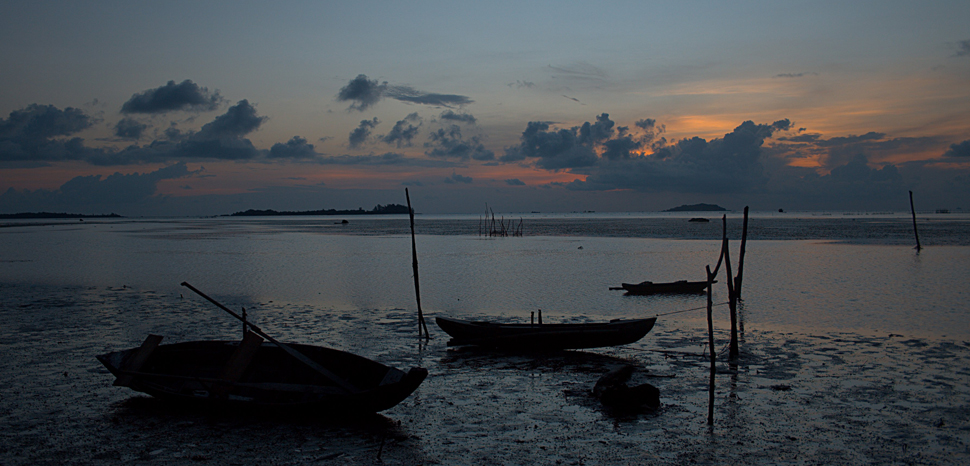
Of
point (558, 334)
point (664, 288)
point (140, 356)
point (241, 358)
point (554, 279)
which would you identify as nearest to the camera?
point (241, 358)

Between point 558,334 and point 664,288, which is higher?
point 558,334

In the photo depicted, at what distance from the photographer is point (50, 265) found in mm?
31297

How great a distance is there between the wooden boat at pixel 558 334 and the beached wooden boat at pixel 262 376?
4.02m

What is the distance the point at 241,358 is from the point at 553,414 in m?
4.81

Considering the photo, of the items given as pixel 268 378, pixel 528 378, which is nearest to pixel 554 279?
pixel 528 378

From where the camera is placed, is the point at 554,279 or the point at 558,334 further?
the point at 554,279

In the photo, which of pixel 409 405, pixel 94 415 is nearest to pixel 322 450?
pixel 409 405

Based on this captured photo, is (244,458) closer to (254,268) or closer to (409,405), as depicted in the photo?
(409,405)

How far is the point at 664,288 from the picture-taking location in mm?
21219

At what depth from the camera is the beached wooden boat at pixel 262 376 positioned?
7922 millimetres

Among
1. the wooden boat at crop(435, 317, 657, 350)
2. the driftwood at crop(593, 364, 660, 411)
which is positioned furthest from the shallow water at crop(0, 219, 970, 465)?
the wooden boat at crop(435, 317, 657, 350)

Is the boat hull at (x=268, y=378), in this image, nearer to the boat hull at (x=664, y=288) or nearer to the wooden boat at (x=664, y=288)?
the wooden boat at (x=664, y=288)

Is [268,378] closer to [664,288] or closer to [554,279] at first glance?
[664,288]

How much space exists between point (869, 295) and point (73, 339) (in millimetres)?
23621
